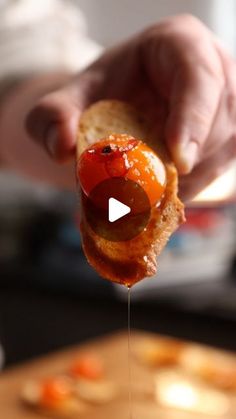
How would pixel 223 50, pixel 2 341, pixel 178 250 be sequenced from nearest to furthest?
pixel 223 50
pixel 2 341
pixel 178 250

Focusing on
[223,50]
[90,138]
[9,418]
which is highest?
[223,50]

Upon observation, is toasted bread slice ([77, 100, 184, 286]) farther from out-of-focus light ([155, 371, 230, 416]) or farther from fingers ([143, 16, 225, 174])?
out-of-focus light ([155, 371, 230, 416])

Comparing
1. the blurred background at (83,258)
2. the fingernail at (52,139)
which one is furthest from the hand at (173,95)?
the blurred background at (83,258)

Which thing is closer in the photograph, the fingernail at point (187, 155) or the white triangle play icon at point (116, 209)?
the white triangle play icon at point (116, 209)

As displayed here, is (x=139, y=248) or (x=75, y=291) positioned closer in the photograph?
(x=139, y=248)

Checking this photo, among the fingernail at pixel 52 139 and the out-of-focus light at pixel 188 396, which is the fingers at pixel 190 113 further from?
the out-of-focus light at pixel 188 396

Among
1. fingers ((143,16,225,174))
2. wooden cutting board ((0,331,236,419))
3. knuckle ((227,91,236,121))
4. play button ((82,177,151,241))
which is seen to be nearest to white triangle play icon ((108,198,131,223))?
play button ((82,177,151,241))

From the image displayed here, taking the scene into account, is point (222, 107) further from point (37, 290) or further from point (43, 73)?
point (37, 290)

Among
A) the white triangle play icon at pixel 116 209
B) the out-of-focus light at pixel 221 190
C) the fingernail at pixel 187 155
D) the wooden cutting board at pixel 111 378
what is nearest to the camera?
the white triangle play icon at pixel 116 209

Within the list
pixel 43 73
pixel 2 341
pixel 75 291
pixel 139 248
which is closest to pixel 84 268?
pixel 75 291
